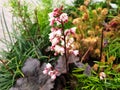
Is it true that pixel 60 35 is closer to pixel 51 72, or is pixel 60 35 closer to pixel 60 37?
pixel 60 37

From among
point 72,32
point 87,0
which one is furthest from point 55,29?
point 87,0

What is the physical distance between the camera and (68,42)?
216 cm

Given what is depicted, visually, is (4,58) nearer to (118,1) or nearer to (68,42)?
(68,42)

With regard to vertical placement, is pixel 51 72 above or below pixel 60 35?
below

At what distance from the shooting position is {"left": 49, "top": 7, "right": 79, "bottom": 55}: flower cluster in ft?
6.41

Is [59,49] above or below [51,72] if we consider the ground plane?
above

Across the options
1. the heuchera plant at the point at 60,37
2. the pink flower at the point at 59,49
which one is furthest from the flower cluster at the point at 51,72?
the pink flower at the point at 59,49

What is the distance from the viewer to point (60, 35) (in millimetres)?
2055

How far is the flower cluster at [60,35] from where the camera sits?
1953mm

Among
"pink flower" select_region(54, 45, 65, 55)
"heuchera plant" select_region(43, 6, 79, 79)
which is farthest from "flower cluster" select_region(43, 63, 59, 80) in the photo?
"pink flower" select_region(54, 45, 65, 55)

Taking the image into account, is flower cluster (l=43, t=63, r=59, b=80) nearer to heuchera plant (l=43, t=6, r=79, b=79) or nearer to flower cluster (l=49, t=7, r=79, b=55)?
heuchera plant (l=43, t=6, r=79, b=79)

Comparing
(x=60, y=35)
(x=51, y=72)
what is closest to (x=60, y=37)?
(x=60, y=35)

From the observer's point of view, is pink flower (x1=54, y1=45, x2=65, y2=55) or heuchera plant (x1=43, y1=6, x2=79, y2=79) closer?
heuchera plant (x1=43, y1=6, x2=79, y2=79)

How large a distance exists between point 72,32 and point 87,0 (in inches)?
31.9
